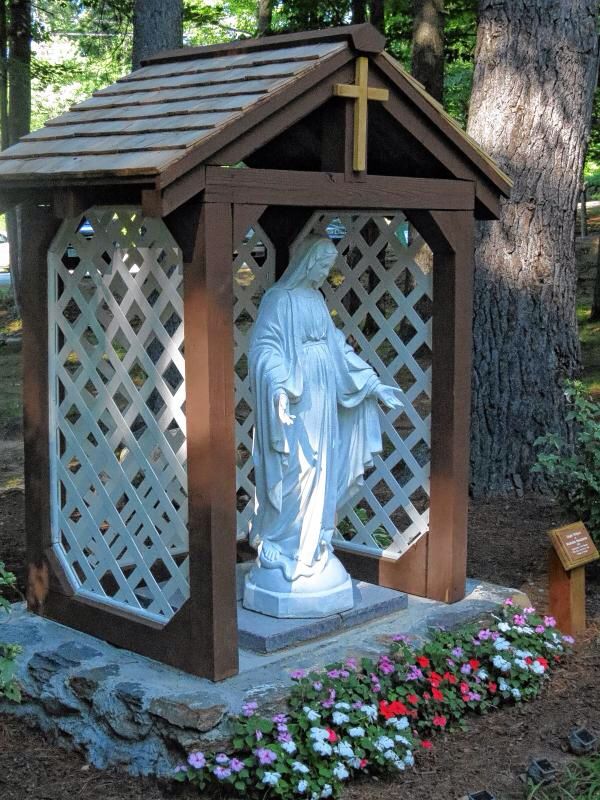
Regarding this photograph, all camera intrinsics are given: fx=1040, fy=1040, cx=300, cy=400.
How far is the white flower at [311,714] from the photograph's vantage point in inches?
152

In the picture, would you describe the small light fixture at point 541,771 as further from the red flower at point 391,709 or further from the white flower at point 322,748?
the white flower at point 322,748

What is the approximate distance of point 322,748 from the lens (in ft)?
12.3

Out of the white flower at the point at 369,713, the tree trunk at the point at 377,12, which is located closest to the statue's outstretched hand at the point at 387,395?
the white flower at the point at 369,713

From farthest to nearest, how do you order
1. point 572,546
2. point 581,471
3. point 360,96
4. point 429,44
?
point 429,44
point 581,471
point 572,546
point 360,96

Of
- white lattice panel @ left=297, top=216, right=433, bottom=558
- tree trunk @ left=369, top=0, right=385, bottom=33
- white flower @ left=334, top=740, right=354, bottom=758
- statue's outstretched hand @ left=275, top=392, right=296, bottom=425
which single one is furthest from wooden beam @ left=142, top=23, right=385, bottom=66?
tree trunk @ left=369, top=0, right=385, bottom=33

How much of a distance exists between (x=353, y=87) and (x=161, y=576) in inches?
113

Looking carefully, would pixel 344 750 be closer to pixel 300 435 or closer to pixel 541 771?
pixel 541 771

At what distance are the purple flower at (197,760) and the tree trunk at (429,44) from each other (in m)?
9.44

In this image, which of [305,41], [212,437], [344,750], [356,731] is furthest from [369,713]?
[305,41]

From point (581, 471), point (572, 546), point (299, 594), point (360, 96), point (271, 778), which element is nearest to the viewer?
point (271, 778)

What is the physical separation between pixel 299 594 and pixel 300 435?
715mm

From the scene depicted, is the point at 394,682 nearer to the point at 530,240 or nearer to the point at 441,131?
the point at 441,131

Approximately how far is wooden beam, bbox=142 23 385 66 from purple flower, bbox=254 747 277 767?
2.75 meters

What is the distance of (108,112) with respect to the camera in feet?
15.1
